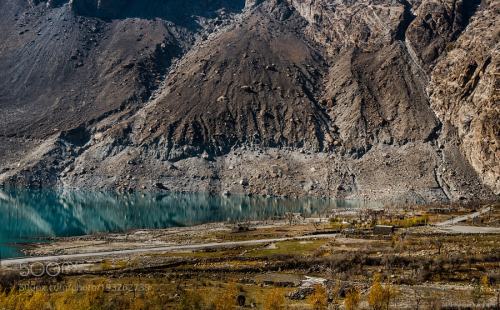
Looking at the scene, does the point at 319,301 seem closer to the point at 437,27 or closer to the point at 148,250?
the point at 148,250

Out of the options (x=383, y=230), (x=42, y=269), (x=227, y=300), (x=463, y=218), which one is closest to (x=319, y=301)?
(x=227, y=300)

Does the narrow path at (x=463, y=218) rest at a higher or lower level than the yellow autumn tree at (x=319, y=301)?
higher

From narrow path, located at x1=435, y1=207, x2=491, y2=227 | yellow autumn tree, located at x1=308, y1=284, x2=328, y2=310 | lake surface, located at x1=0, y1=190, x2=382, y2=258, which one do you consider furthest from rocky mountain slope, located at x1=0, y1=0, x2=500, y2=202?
yellow autumn tree, located at x1=308, y1=284, x2=328, y2=310

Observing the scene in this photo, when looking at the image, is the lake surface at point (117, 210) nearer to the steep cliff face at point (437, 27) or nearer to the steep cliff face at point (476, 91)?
the steep cliff face at point (476, 91)

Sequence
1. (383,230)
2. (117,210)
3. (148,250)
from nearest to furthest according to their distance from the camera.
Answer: (148,250), (383,230), (117,210)

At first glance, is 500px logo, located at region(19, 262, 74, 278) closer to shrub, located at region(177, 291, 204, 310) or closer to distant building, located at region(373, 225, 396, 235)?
shrub, located at region(177, 291, 204, 310)

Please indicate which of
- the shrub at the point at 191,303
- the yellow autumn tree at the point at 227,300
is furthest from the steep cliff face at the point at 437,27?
the shrub at the point at 191,303

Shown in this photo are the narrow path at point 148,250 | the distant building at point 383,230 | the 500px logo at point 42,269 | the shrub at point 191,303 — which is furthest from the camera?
the distant building at point 383,230
